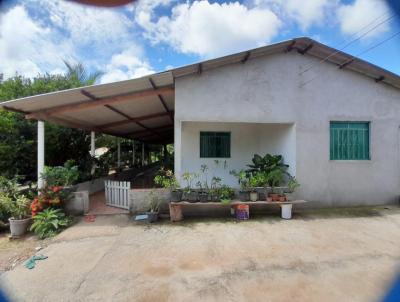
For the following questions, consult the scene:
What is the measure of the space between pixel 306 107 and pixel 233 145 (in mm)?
2634

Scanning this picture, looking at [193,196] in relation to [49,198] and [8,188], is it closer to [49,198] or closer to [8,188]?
[49,198]

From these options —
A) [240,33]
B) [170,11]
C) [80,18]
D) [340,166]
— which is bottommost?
[340,166]

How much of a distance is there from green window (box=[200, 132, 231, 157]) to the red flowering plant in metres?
4.15

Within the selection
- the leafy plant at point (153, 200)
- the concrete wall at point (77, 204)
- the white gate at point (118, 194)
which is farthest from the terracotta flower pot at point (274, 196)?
the concrete wall at point (77, 204)

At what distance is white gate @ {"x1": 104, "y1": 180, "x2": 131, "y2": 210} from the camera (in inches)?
251

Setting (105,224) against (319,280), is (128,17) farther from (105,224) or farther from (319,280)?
(105,224)

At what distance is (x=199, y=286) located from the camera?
9.62ft

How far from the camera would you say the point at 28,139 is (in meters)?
9.21

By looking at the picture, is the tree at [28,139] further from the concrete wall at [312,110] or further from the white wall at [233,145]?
the concrete wall at [312,110]

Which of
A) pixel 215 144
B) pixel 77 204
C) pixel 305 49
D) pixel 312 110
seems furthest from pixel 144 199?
pixel 305 49

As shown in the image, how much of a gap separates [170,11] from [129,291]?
3.02m

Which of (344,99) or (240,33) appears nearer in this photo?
(240,33)

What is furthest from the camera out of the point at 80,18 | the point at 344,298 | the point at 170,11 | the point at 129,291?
the point at 129,291

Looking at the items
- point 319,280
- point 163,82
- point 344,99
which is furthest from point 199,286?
point 344,99
